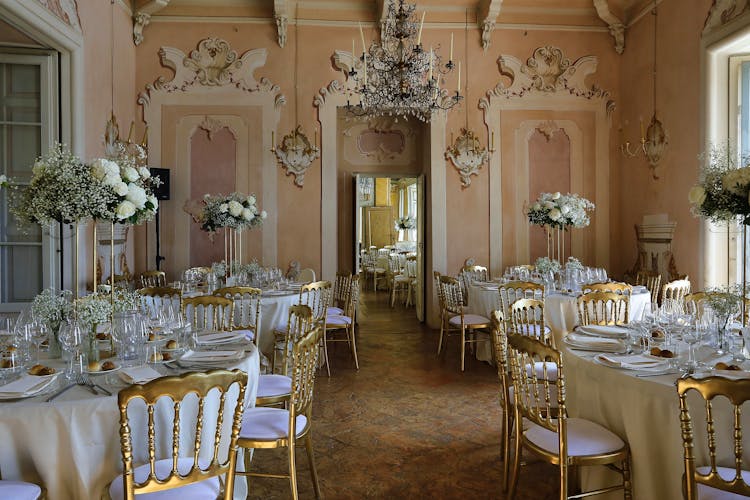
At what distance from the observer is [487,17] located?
764 centimetres

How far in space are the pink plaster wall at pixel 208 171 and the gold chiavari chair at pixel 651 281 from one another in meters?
5.99

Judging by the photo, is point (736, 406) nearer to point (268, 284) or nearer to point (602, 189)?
point (268, 284)

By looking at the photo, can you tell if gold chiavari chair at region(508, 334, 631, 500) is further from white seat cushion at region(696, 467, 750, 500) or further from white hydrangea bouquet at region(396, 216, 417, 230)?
white hydrangea bouquet at region(396, 216, 417, 230)

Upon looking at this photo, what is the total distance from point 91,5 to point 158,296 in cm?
386

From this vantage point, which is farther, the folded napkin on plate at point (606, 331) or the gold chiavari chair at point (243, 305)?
the gold chiavari chair at point (243, 305)

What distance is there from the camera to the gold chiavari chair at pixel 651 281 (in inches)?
255

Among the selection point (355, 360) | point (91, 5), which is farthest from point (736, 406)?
point (91, 5)

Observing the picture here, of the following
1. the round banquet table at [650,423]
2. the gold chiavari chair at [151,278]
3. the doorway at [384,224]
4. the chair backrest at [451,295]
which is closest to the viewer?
the round banquet table at [650,423]

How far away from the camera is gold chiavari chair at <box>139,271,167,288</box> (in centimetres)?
672

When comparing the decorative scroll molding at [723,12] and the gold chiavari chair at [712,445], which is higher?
the decorative scroll molding at [723,12]

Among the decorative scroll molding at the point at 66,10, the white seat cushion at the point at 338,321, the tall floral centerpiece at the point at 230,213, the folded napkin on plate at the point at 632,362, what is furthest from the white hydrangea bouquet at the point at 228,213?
the folded napkin on plate at the point at 632,362

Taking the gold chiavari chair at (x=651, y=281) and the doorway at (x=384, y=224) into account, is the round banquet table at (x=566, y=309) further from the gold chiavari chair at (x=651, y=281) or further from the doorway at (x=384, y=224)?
the doorway at (x=384, y=224)

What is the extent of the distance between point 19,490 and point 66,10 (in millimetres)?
5498

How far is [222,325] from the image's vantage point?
13.5 feet
